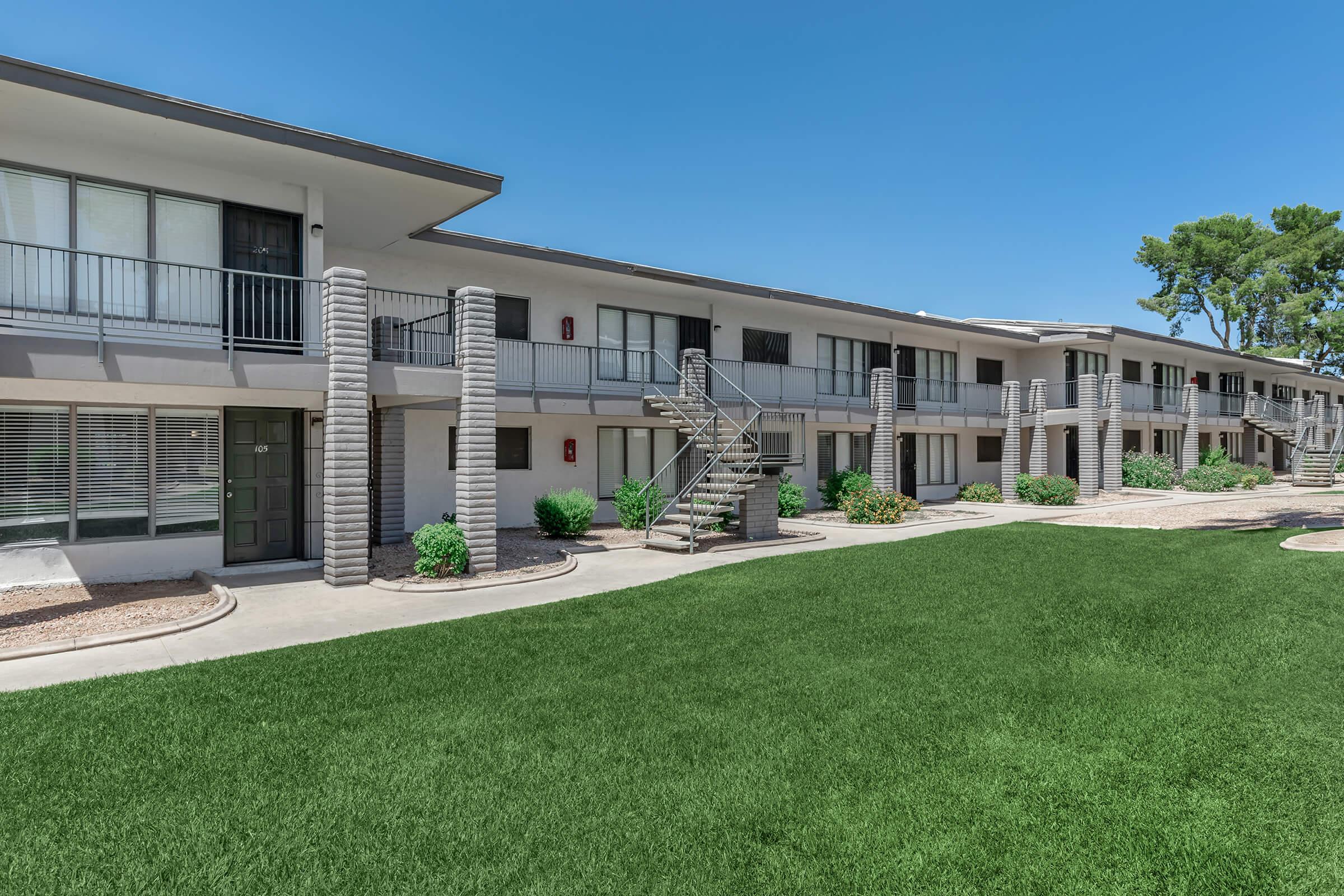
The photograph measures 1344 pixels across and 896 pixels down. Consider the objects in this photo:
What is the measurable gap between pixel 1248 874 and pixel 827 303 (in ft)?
65.0

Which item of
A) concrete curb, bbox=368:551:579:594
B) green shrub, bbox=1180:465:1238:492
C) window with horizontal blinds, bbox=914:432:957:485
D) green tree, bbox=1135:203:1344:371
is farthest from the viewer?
green tree, bbox=1135:203:1344:371

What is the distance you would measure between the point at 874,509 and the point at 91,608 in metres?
→ 16.5

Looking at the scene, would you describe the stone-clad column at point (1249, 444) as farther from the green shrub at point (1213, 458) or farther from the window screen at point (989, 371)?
the window screen at point (989, 371)

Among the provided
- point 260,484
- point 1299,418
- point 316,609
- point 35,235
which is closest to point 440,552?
point 316,609

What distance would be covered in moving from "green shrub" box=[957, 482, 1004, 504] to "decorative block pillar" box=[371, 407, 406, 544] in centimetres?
A: 1936

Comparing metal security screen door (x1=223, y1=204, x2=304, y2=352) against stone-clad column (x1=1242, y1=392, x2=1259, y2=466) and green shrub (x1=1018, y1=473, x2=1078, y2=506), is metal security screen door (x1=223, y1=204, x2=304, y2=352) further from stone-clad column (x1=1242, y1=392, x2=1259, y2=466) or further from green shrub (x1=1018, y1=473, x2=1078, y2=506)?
stone-clad column (x1=1242, y1=392, x2=1259, y2=466)

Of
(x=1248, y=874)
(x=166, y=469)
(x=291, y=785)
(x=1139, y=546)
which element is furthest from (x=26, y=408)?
(x=1139, y=546)

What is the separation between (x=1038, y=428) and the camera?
27.3 metres

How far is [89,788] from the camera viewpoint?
15.5 feet

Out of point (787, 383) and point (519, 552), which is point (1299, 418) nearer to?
point (787, 383)

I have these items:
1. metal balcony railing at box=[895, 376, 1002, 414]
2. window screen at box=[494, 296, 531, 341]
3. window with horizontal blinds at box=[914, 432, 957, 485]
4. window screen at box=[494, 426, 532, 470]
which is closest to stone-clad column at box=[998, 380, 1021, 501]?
metal balcony railing at box=[895, 376, 1002, 414]

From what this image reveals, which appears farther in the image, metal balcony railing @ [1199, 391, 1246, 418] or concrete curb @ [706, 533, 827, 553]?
metal balcony railing @ [1199, 391, 1246, 418]

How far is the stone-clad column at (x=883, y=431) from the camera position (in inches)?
894

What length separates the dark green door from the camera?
12469 millimetres
